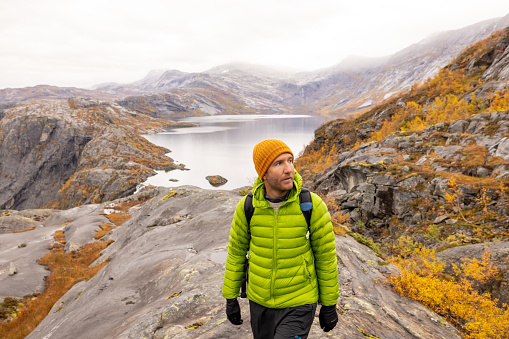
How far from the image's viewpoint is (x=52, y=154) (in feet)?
330

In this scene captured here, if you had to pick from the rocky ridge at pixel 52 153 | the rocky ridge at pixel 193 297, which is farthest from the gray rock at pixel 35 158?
the rocky ridge at pixel 193 297

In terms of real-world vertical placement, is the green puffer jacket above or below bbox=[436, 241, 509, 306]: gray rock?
above

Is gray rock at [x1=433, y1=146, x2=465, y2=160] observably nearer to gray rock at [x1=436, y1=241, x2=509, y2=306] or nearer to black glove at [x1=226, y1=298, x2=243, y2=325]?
gray rock at [x1=436, y1=241, x2=509, y2=306]

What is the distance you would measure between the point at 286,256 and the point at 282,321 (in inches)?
36.8

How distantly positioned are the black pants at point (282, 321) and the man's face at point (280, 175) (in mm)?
1680

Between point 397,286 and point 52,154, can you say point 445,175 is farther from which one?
point 52,154

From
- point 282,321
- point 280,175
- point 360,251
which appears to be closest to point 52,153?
point 360,251

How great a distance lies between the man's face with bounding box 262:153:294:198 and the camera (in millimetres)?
3299

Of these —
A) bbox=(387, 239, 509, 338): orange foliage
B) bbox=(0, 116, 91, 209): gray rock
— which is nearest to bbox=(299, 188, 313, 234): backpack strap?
bbox=(387, 239, 509, 338): orange foliage

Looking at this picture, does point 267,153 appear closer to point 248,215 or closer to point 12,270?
point 248,215

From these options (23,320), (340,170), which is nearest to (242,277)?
(23,320)

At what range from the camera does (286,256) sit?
3.37 m

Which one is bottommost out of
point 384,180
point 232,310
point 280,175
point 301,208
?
point 384,180

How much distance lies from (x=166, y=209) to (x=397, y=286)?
14.5 metres
